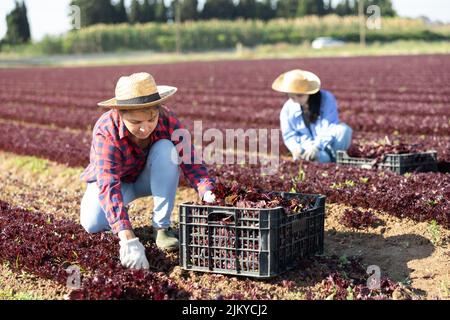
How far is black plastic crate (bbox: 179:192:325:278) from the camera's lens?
4.50 metres

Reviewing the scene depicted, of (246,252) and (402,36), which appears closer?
(246,252)

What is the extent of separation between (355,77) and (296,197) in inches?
868

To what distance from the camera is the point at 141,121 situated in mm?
4832

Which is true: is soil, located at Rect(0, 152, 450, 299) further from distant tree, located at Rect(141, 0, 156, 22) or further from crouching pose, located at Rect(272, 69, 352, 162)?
distant tree, located at Rect(141, 0, 156, 22)

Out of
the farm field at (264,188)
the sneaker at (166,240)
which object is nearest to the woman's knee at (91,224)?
the farm field at (264,188)

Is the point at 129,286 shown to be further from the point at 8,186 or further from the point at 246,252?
the point at 8,186

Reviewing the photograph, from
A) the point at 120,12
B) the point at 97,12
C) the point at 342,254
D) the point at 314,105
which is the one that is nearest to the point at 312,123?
the point at 314,105

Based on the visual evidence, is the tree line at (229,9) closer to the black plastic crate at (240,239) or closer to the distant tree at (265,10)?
the distant tree at (265,10)

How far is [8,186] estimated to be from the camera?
922 centimetres

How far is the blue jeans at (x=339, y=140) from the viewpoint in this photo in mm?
8156

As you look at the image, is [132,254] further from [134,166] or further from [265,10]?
[265,10]

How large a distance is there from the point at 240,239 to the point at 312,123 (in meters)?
3.93
